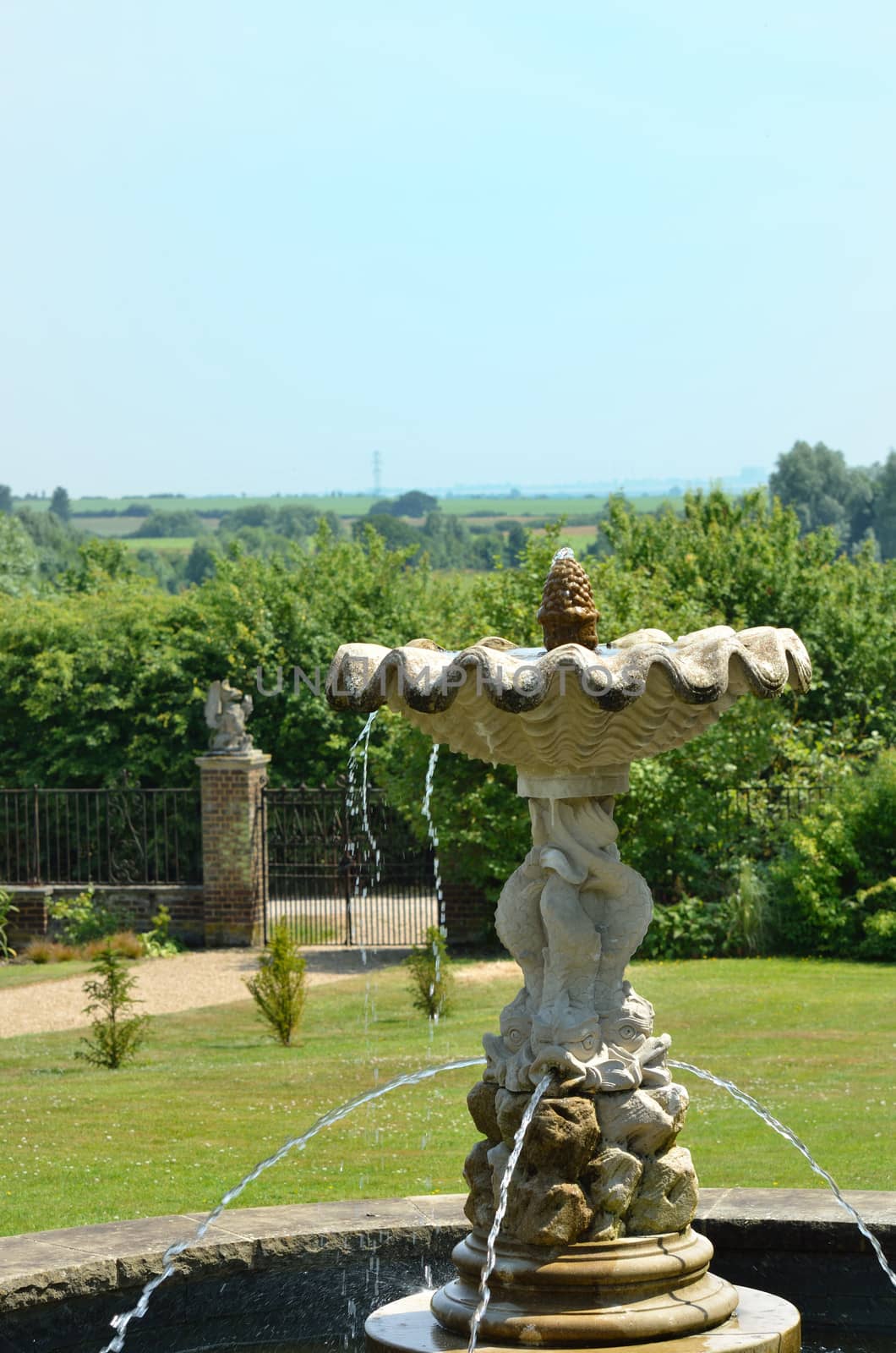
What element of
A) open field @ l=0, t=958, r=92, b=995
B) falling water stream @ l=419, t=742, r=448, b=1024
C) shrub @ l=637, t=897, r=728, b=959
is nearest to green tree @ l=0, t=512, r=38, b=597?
open field @ l=0, t=958, r=92, b=995

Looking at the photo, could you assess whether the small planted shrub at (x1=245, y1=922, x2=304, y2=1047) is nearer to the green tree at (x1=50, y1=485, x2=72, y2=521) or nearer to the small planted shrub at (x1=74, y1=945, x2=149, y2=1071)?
the small planted shrub at (x1=74, y1=945, x2=149, y2=1071)

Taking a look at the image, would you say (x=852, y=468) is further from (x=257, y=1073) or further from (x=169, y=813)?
(x=257, y=1073)

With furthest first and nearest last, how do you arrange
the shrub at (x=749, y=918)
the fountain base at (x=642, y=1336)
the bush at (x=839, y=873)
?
the shrub at (x=749, y=918)
the bush at (x=839, y=873)
the fountain base at (x=642, y=1336)

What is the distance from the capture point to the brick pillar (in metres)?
21.7

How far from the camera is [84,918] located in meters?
22.1

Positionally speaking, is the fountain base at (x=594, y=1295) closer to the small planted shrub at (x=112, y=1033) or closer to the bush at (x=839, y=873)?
the small planted shrub at (x=112, y=1033)

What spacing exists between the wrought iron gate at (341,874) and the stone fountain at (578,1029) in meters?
14.9

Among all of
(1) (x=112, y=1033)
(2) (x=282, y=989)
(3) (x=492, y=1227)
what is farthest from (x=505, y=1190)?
(2) (x=282, y=989)

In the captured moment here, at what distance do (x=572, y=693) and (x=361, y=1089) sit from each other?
7.70m

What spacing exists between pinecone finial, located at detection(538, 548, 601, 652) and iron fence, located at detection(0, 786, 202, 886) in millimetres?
17907

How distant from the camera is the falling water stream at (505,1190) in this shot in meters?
6.23

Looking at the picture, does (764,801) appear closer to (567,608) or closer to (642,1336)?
(567,608)

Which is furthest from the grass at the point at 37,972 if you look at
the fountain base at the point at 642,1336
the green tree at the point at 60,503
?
the green tree at the point at 60,503

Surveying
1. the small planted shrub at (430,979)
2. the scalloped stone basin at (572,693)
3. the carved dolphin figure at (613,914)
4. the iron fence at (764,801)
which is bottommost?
the small planted shrub at (430,979)
